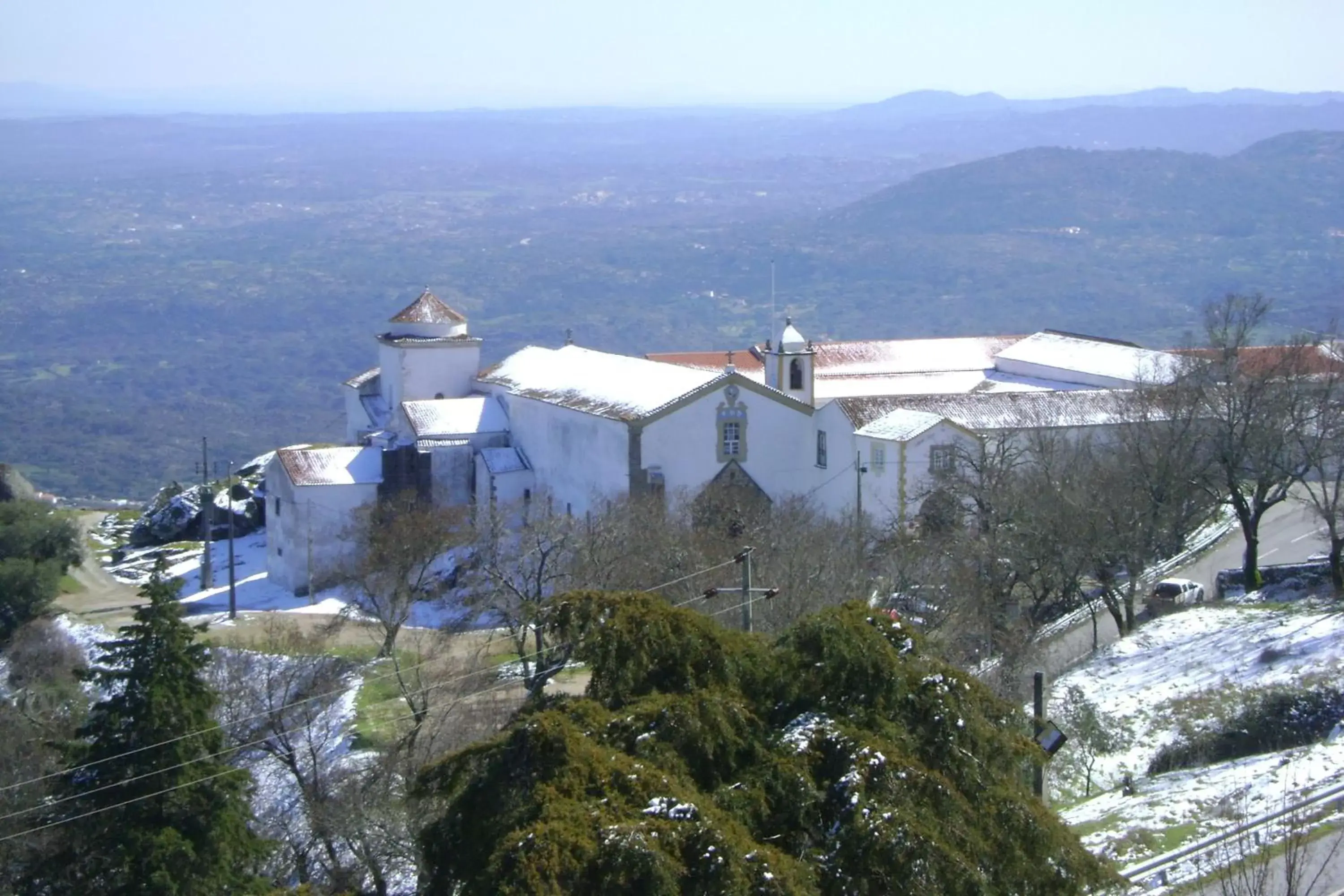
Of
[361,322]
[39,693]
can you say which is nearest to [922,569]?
[39,693]

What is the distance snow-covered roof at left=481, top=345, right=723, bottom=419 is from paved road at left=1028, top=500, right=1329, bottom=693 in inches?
410

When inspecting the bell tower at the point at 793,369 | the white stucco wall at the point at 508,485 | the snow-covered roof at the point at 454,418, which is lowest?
the white stucco wall at the point at 508,485

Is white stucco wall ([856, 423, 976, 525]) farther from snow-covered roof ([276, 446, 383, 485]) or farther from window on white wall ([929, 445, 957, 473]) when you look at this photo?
snow-covered roof ([276, 446, 383, 485])

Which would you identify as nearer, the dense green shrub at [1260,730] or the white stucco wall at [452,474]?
the dense green shrub at [1260,730]

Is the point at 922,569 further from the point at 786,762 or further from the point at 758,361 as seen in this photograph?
the point at 758,361

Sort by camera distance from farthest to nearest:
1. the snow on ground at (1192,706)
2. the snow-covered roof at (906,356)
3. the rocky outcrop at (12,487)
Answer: the snow-covered roof at (906,356)
the rocky outcrop at (12,487)
the snow on ground at (1192,706)

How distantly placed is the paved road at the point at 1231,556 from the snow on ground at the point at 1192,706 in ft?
3.19

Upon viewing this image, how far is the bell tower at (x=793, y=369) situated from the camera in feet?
126

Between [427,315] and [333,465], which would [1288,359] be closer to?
[333,465]

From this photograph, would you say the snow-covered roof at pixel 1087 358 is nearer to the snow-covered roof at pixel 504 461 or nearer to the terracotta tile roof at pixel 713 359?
the terracotta tile roof at pixel 713 359

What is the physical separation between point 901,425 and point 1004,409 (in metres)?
3.23

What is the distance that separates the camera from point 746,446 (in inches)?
1420

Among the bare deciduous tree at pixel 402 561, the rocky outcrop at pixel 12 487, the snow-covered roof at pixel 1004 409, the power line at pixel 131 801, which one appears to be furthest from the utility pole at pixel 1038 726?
the rocky outcrop at pixel 12 487

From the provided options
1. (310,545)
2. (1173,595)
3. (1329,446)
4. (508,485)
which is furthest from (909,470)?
(310,545)
